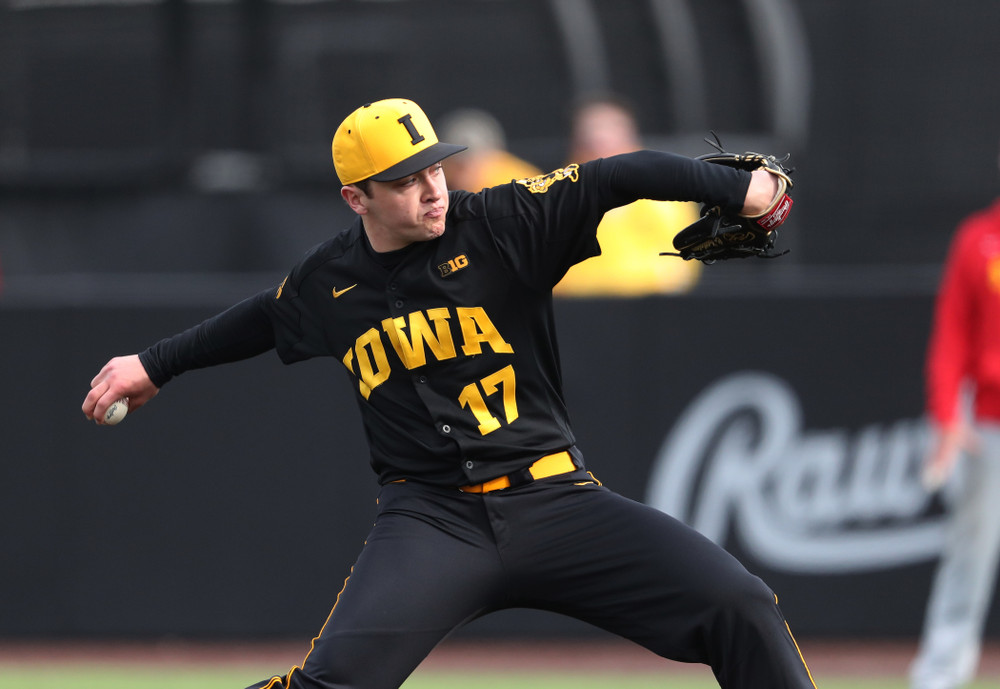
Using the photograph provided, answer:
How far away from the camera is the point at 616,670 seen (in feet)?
24.8

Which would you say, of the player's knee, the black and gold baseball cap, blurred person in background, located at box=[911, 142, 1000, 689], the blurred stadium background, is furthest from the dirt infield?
the black and gold baseball cap

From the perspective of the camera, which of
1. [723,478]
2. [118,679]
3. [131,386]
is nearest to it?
[131,386]

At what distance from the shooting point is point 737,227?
14.8ft

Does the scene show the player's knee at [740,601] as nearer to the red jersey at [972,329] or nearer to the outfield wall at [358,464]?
the red jersey at [972,329]

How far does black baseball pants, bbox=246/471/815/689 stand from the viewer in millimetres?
4363

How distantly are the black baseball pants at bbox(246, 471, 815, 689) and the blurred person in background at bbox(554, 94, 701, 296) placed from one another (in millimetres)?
3587

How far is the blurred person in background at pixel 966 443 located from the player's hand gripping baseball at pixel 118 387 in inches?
156

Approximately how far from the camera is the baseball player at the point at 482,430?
4395 mm

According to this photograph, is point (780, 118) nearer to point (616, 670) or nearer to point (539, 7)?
point (539, 7)

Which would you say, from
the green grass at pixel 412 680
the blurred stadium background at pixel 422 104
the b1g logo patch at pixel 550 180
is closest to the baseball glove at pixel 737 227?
the b1g logo patch at pixel 550 180

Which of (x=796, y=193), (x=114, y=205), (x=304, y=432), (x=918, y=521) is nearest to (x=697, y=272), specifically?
(x=796, y=193)

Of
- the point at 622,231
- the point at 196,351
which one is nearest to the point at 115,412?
the point at 196,351

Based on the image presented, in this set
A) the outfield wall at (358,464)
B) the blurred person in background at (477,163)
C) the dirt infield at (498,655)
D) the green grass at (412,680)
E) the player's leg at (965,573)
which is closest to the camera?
the player's leg at (965,573)

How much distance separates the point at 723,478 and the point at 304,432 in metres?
2.39
